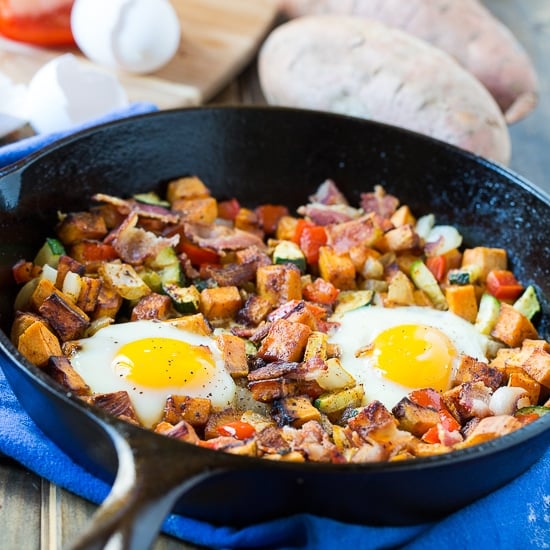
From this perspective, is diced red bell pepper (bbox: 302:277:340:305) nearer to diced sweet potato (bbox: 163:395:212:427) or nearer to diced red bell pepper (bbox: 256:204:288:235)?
diced red bell pepper (bbox: 256:204:288:235)

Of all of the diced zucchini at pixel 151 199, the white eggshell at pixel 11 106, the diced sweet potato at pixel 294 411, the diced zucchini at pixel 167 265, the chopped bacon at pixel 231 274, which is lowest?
the diced sweet potato at pixel 294 411

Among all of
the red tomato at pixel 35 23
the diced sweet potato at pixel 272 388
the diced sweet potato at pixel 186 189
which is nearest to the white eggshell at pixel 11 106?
the red tomato at pixel 35 23

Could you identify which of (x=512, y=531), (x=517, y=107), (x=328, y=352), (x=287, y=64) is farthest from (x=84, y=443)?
(x=517, y=107)

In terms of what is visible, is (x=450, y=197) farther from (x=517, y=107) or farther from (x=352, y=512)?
(x=352, y=512)

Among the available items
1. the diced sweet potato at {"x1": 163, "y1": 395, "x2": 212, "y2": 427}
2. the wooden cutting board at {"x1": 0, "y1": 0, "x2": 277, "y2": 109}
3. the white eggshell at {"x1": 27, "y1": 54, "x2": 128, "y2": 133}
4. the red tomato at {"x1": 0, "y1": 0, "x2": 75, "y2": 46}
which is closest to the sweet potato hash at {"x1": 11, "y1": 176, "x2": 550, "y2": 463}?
the diced sweet potato at {"x1": 163, "y1": 395, "x2": 212, "y2": 427}

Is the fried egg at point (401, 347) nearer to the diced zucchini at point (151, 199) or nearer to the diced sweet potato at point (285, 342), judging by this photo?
the diced sweet potato at point (285, 342)

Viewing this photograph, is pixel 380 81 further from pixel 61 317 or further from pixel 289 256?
pixel 61 317
